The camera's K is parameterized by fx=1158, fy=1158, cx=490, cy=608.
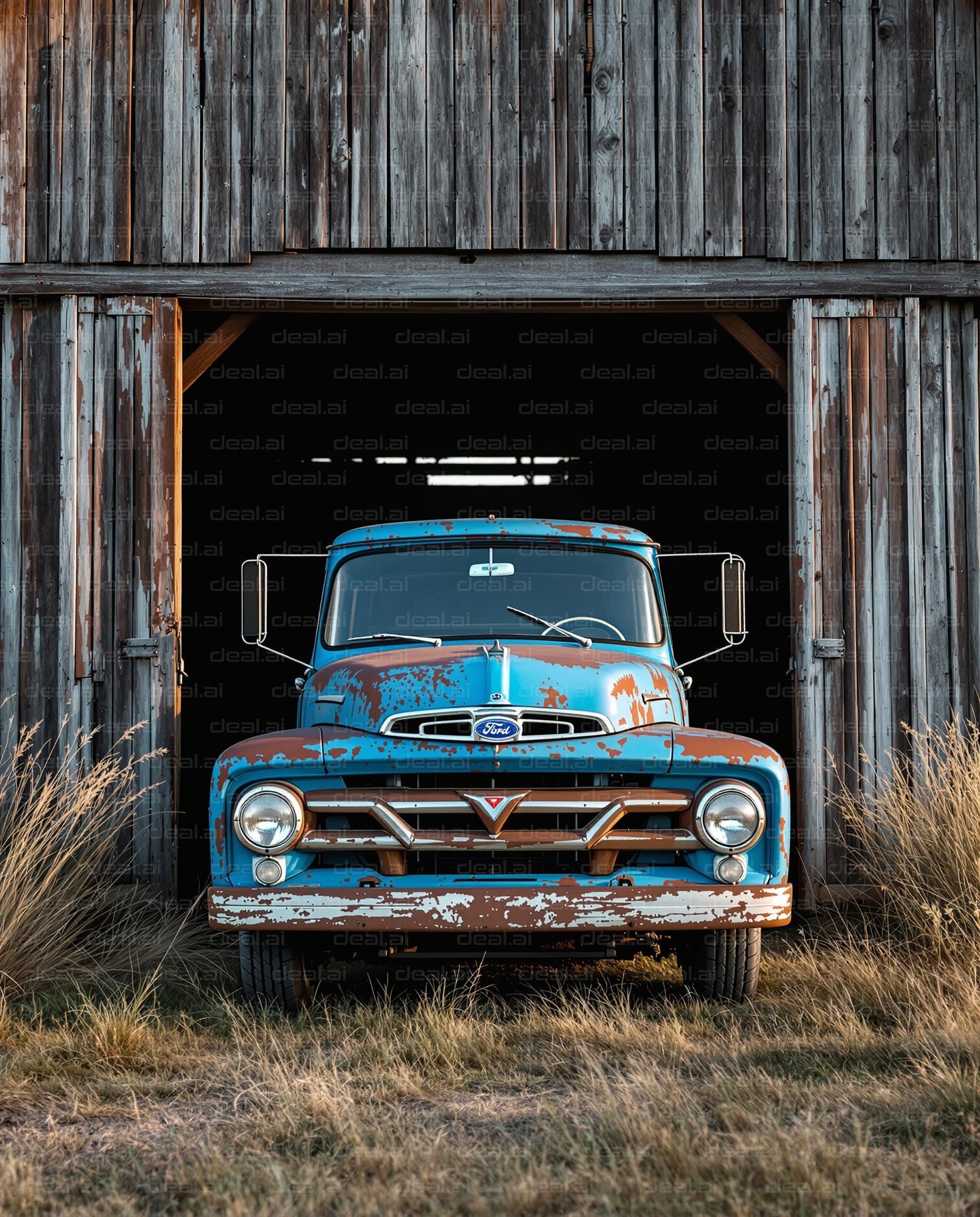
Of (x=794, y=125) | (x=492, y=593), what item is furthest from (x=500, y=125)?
(x=492, y=593)

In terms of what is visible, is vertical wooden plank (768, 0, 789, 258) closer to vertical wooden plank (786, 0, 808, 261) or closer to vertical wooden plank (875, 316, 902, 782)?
vertical wooden plank (786, 0, 808, 261)

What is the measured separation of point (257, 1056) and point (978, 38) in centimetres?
667

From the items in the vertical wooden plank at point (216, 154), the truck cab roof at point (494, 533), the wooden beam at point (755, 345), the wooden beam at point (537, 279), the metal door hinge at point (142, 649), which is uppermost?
the vertical wooden plank at point (216, 154)

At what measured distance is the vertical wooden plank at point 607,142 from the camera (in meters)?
6.67

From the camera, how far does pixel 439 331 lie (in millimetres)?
10070

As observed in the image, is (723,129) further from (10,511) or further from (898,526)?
(10,511)

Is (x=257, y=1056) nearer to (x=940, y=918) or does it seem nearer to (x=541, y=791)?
(x=541, y=791)

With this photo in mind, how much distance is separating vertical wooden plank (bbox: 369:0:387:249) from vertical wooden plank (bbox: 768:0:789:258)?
1.83 m

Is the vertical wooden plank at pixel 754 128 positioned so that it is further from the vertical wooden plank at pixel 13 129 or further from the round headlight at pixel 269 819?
the round headlight at pixel 269 819

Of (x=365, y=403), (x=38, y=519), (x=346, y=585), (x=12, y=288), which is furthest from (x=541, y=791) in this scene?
(x=365, y=403)

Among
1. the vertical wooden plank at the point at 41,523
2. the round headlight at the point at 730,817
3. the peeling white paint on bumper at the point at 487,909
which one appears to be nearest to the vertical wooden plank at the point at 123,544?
the vertical wooden plank at the point at 41,523

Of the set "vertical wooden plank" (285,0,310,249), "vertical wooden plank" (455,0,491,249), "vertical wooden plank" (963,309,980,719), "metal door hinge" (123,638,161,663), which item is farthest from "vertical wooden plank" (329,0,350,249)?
"vertical wooden plank" (963,309,980,719)

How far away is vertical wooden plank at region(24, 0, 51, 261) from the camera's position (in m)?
6.58

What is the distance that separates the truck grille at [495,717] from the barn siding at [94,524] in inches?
98.9
